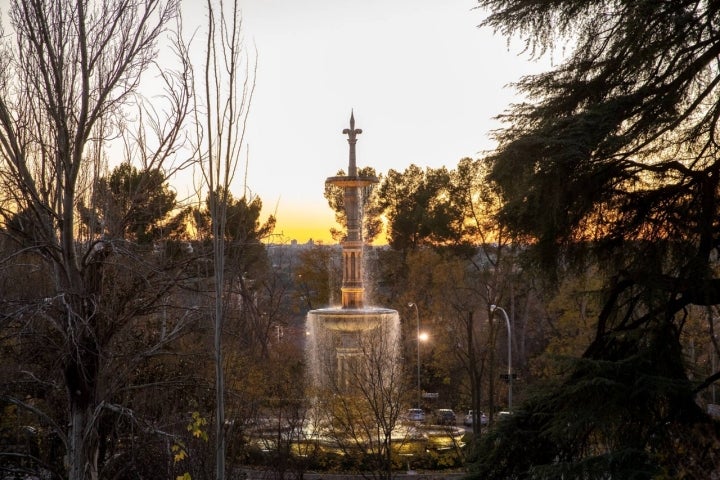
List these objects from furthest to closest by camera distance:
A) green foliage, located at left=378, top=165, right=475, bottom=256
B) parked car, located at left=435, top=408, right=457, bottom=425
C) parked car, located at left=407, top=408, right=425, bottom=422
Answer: green foliage, located at left=378, top=165, right=475, bottom=256
parked car, located at left=407, top=408, right=425, bottom=422
parked car, located at left=435, top=408, right=457, bottom=425

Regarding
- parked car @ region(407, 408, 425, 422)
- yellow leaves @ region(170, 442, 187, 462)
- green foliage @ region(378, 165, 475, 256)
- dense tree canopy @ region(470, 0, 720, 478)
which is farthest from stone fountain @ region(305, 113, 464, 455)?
green foliage @ region(378, 165, 475, 256)

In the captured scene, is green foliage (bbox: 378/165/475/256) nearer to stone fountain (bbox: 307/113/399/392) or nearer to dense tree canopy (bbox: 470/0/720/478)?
stone fountain (bbox: 307/113/399/392)

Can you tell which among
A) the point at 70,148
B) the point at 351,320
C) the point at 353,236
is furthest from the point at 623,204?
the point at 353,236

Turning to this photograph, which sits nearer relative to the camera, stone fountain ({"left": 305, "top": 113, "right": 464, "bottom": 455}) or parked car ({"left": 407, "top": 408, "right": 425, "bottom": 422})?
stone fountain ({"left": 305, "top": 113, "right": 464, "bottom": 455})

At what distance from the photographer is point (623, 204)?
7332mm

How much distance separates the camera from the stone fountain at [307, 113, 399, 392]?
67.8ft

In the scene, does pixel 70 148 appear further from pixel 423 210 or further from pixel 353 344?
pixel 423 210

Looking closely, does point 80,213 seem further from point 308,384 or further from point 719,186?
point 308,384

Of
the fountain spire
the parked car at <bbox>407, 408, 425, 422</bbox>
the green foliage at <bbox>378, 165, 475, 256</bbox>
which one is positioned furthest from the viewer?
the green foliage at <bbox>378, 165, 475, 256</bbox>

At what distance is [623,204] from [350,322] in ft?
47.7

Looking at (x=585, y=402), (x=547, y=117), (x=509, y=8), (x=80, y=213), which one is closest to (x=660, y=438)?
(x=585, y=402)

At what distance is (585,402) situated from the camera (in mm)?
6203

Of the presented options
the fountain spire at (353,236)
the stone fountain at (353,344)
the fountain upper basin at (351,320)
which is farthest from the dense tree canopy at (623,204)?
the fountain spire at (353,236)

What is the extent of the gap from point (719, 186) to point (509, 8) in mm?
2880
